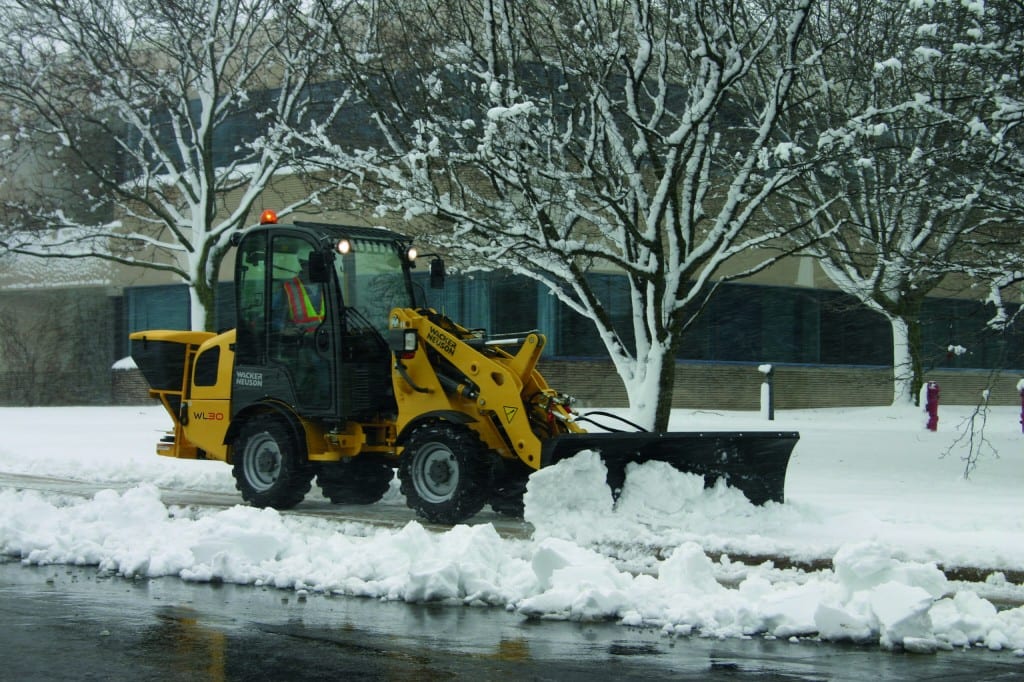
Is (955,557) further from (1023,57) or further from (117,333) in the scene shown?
(117,333)

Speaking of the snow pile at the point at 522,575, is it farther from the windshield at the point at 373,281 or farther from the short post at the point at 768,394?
the short post at the point at 768,394

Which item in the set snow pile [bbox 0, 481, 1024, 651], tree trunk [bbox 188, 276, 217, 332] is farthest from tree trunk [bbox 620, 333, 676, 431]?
tree trunk [bbox 188, 276, 217, 332]

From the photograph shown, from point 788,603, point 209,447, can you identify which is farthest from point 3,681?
point 209,447

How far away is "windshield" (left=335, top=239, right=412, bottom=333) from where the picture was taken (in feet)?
38.4

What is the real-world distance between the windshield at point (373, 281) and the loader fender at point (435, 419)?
1105mm

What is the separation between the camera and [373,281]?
11.9m

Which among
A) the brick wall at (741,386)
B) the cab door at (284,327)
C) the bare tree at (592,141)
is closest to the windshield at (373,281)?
the cab door at (284,327)

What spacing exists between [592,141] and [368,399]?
181 inches

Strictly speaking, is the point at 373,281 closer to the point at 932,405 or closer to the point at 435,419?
the point at 435,419

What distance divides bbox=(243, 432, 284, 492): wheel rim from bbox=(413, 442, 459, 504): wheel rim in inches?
69.2

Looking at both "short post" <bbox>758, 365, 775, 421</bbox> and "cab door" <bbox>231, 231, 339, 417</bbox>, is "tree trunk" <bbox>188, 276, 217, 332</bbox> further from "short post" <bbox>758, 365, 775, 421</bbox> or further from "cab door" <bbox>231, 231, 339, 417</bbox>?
"cab door" <bbox>231, 231, 339, 417</bbox>

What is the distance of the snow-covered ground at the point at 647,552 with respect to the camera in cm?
686

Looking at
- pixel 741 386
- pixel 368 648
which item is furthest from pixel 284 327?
pixel 741 386

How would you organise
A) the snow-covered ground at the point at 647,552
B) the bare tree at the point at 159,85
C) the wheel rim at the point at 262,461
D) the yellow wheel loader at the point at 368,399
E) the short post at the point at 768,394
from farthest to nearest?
the short post at the point at 768,394, the bare tree at the point at 159,85, the wheel rim at the point at 262,461, the yellow wheel loader at the point at 368,399, the snow-covered ground at the point at 647,552
